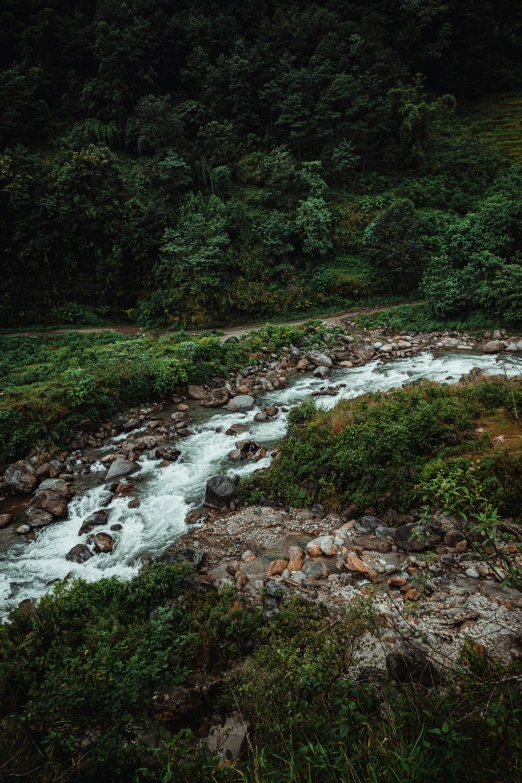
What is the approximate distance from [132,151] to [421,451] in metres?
34.8

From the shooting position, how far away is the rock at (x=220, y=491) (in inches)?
372

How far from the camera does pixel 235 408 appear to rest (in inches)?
573

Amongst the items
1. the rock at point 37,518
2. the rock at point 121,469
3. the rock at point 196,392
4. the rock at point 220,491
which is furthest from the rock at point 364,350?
the rock at point 37,518

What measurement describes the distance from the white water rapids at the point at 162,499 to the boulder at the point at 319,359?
1599mm

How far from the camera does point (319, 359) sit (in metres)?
17.9

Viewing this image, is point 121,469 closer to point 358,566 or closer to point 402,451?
point 358,566

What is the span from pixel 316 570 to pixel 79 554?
508cm

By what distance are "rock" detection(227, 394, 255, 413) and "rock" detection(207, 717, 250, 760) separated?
10300mm

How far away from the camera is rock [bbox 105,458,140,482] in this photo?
36.6 feet

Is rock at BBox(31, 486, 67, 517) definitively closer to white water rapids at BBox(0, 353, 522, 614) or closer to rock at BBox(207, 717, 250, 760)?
white water rapids at BBox(0, 353, 522, 614)

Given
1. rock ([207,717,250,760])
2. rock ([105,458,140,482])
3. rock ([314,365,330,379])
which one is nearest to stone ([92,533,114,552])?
rock ([105,458,140,482])

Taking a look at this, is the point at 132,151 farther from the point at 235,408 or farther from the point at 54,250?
the point at 235,408

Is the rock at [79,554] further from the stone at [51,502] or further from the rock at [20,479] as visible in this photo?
the rock at [20,479]

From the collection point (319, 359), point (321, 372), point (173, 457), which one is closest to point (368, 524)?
A: point (173, 457)
